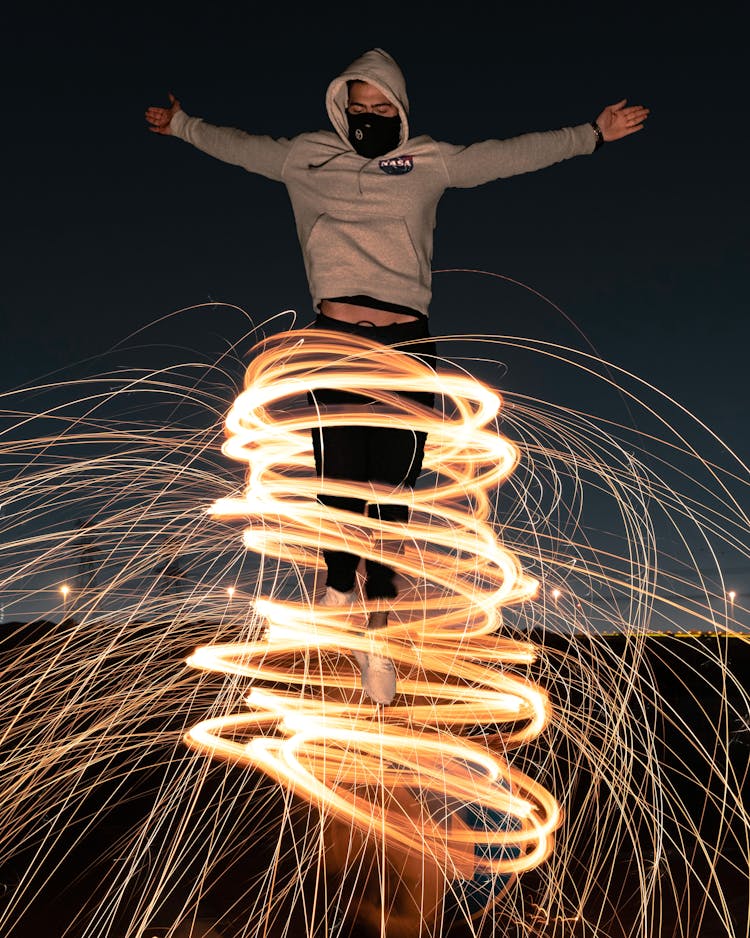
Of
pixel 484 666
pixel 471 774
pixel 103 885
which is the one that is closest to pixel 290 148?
pixel 484 666

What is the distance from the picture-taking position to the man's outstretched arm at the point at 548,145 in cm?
321

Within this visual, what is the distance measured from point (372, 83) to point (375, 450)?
1.27 metres

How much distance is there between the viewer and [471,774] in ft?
11.5

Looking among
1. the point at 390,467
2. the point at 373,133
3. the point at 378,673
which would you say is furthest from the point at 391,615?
the point at 373,133

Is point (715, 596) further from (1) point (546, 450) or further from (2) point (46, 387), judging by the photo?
(2) point (46, 387)

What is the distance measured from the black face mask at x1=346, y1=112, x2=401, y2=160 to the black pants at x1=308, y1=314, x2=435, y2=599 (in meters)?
0.63

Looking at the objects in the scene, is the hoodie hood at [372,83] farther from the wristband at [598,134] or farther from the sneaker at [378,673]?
the sneaker at [378,673]

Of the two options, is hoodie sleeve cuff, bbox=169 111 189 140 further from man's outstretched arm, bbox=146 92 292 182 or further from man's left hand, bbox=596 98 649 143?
man's left hand, bbox=596 98 649 143

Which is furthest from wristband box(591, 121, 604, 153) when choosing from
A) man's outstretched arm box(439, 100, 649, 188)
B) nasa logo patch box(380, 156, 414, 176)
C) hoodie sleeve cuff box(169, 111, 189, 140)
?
hoodie sleeve cuff box(169, 111, 189, 140)

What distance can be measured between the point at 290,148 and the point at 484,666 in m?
2.15

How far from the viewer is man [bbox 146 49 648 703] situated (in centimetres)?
322

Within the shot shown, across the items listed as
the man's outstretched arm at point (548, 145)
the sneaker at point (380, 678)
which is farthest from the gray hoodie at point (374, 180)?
the sneaker at point (380, 678)

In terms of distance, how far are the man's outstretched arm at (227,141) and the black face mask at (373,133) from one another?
0.27 m

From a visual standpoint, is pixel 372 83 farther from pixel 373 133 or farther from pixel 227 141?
pixel 227 141
